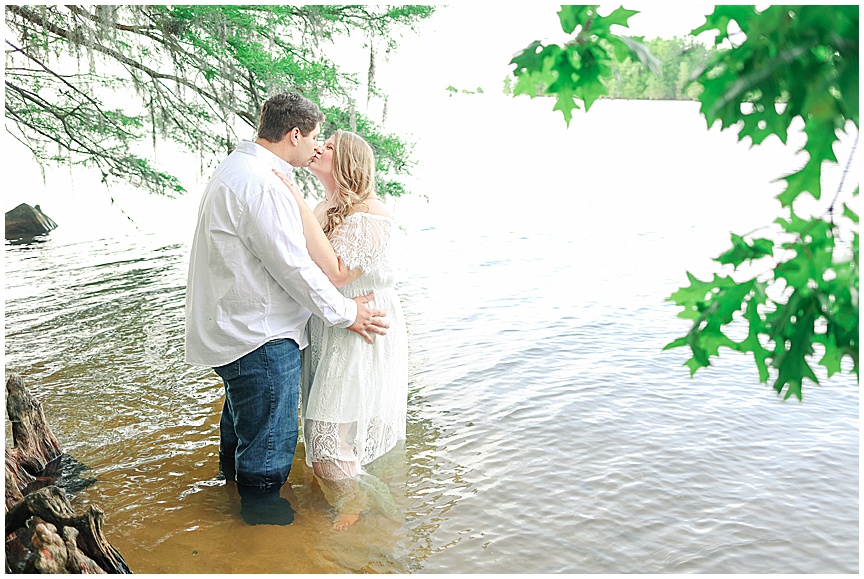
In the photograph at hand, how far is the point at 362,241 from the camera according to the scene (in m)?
4.31

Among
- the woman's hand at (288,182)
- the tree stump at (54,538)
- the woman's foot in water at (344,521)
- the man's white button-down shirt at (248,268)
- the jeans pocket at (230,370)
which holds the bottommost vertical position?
the woman's foot in water at (344,521)

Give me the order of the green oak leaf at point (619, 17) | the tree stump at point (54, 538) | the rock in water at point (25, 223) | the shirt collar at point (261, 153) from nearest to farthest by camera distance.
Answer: the green oak leaf at point (619, 17), the tree stump at point (54, 538), the shirt collar at point (261, 153), the rock in water at point (25, 223)

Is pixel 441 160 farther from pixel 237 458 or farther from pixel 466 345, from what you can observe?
pixel 237 458

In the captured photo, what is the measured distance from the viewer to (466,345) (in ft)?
27.7

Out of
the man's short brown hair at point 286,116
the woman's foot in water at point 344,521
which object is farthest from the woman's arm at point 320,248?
the woman's foot in water at point 344,521

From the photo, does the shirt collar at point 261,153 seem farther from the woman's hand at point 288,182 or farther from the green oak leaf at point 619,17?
the green oak leaf at point 619,17

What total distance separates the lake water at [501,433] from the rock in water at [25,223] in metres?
1.94

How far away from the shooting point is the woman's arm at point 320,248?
13.6 ft

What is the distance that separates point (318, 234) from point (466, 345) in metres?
4.45

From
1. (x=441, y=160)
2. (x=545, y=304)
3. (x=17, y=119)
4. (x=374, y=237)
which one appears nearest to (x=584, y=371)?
(x=545, y=304)

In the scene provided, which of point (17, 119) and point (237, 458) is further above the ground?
point (17, 119)

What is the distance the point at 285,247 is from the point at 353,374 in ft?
3.05

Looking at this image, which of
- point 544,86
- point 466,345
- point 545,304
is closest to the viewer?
point 544,86

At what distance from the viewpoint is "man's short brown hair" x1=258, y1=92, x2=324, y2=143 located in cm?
408
